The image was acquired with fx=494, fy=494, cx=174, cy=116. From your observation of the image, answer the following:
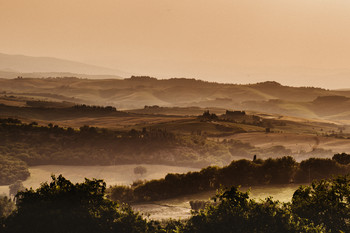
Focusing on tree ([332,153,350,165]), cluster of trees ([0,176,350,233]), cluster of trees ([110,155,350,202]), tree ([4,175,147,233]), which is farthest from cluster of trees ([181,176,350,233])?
tree ([332,153,350,165])

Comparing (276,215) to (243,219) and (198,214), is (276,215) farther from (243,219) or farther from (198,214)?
(198,214)

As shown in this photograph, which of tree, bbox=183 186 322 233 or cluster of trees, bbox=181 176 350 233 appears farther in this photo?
cluster of trees, bbox=181 176 350 233

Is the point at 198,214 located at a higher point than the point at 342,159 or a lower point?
lower

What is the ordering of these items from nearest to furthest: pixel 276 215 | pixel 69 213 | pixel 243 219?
pixel 243 219 → pixel 276 215 → pixel 69 213

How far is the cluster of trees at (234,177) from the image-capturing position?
6556cm

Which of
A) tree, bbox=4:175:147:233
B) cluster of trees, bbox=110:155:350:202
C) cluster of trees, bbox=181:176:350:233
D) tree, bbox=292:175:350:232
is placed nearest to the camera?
cluster of trees, bbox=181:176:350:233

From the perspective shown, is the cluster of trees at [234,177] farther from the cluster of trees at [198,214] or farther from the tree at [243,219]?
the tree at [243,219]

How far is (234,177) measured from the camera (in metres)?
67.9

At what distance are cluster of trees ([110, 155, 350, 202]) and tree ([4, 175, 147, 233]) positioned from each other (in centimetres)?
2484

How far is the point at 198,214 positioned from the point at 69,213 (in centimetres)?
1006

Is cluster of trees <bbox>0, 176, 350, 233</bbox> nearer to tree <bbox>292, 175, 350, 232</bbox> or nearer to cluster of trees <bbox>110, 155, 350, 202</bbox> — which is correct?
tree <bbox>292, 175, 350, 232</bbox>

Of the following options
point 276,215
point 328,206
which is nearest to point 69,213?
point 276,215

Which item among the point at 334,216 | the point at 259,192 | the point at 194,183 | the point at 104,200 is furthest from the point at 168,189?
the point at 334,216

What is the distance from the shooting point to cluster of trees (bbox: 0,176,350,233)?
37.2 meters
